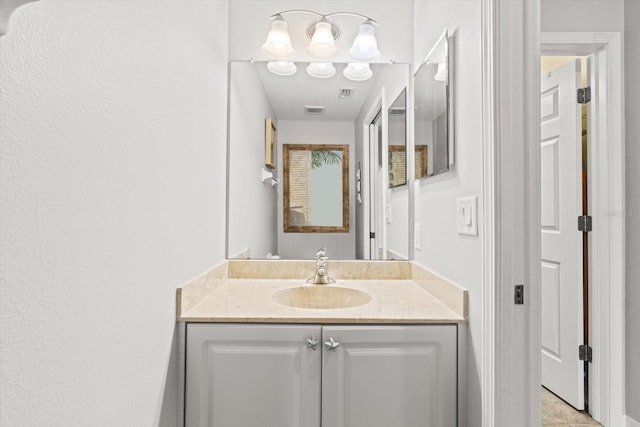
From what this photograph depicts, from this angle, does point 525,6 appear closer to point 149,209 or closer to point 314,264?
point 149,209

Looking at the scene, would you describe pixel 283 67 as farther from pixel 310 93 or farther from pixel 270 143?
pixel 270 143

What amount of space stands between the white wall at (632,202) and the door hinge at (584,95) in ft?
0.52

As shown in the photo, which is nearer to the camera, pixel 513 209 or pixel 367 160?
pixel 513 209

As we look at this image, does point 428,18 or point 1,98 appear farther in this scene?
point 428,18

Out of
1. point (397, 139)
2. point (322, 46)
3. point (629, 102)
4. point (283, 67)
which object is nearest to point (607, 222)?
point (629, 102)

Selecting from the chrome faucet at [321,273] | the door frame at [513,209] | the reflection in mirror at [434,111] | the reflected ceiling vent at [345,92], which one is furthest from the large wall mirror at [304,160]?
the door frame at [513,209]

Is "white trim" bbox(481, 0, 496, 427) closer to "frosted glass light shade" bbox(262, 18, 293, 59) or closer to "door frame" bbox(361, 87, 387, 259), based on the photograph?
"door frame" bbox(361, 87, 387, 259)

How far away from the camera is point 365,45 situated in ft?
6.40

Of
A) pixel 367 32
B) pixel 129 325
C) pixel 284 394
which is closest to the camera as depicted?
pixel 129 325

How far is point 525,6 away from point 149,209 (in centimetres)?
117

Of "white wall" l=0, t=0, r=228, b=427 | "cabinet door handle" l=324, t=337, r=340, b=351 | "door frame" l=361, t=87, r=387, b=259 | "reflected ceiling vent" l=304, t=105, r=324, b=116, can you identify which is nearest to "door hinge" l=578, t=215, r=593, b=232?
"door frame" l=361, t=87, r=387, b=259

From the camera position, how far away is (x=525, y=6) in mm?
1108

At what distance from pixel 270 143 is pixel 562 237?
1685 millimetres

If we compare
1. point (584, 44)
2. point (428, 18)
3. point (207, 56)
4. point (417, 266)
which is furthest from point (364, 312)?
point (584, 44)
